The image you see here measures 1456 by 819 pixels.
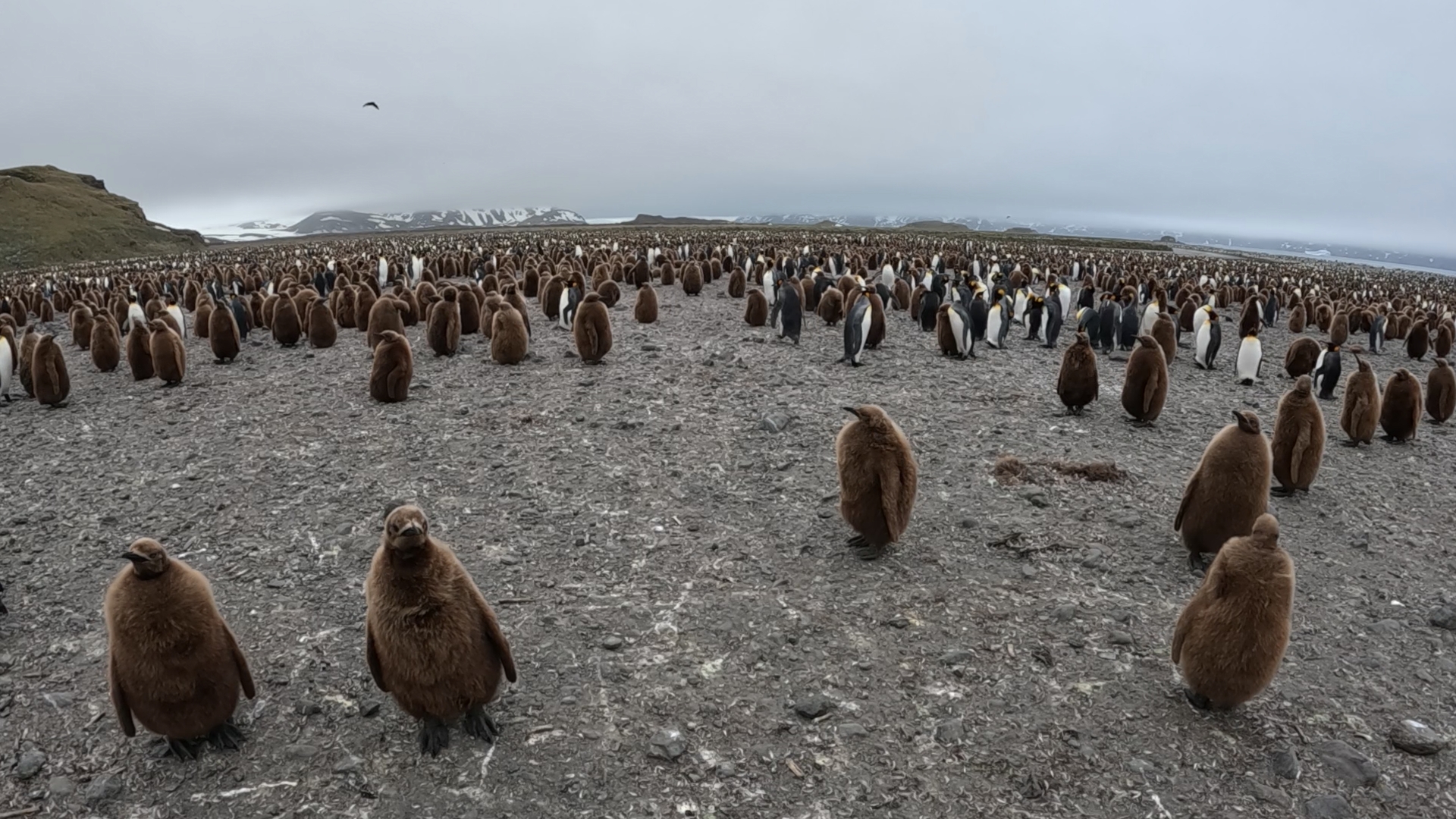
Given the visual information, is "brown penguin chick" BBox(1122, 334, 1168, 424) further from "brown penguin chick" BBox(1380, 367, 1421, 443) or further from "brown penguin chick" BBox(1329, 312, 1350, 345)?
"brown penguin chick" BBox(1329, 312, 1350, 345)

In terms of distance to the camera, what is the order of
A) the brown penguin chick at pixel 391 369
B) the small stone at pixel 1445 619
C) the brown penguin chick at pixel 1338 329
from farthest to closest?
the brown penguin chick at pixel 1338 329 → the brown penguin chick at pixel 391 369 → the small stone at pixel 1445 619

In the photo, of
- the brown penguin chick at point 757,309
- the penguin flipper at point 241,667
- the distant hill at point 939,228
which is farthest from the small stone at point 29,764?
the distant hill at point 939,228

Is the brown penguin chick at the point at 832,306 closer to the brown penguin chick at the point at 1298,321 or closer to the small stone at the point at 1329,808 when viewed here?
the small stone at the point at 1329,808

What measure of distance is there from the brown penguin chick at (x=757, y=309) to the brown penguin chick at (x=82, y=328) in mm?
11720

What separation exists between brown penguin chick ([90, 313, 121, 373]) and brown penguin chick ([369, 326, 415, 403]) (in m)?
5.19

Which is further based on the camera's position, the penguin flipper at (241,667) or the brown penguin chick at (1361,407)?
the brown penguin chick at (1361,407)

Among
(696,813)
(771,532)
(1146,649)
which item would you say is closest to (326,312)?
(771,532)


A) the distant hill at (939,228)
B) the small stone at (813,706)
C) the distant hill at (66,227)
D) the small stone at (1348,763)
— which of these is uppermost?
the distant hill at (939,228)

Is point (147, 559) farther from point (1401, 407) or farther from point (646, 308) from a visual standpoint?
point (646, 308)

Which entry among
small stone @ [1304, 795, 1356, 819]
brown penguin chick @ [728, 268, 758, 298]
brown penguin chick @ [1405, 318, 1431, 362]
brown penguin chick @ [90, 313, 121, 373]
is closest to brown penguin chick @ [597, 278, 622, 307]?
brown penguin chick @ [728, 268, 758, 298]

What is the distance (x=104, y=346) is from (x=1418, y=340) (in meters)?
24.3

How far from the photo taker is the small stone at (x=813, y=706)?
3.93 m

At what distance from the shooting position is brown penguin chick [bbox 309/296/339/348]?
12.5 m

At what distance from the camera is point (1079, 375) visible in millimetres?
8961
